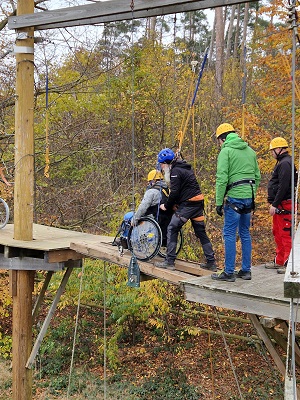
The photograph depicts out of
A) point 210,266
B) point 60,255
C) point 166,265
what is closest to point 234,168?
point 210,266

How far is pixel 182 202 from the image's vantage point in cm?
512

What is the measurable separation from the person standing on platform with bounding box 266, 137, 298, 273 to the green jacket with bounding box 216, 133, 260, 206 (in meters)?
0.72

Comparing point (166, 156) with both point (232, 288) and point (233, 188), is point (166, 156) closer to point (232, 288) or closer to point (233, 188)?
point (233, 188)

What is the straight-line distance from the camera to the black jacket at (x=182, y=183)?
506 centimetres

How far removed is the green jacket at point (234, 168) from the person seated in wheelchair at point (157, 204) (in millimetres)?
1019

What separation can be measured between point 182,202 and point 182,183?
0.69 ft

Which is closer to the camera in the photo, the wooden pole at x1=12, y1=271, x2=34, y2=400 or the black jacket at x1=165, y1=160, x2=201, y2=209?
the black jacket at x1=165, y1=160, x2=201, y2=209

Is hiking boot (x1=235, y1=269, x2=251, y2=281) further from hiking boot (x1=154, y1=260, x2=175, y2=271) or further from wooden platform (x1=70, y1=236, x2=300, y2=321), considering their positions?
hiking boot (x1=154, y1=260, x2=175, y2=271)

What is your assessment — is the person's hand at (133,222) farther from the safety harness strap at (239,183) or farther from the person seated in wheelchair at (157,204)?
the safety harness strap at (239,183)

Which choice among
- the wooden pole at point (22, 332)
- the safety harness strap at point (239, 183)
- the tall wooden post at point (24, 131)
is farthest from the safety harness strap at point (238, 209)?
the wooden pole at point (22, 332)

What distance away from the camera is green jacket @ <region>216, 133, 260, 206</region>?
4.57m

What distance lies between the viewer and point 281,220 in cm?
546

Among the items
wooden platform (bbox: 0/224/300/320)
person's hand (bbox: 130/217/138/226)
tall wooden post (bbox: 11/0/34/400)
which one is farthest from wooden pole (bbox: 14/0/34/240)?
person's hand (bbox: 130/217/138/226)

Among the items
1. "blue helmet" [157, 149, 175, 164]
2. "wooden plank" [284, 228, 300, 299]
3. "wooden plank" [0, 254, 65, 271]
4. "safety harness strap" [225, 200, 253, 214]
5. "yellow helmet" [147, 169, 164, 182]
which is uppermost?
"blue helmet" [157, 149, 175, 164]
